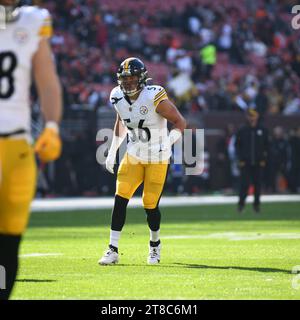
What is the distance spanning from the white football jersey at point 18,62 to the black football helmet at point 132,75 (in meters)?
4.22

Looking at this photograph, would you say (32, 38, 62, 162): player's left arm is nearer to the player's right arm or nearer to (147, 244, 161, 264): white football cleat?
(147, 244, 161, 264): white football cleat

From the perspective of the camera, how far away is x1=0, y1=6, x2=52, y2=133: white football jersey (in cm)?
570

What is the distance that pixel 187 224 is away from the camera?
15828 mm

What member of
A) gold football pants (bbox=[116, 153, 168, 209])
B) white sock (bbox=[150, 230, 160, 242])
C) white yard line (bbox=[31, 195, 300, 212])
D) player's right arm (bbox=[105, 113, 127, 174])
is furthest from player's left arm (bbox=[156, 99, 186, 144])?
white yard line (bbox=[31, 195, 300, 212])

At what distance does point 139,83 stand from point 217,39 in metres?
21.9

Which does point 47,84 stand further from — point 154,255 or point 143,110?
point 154,255

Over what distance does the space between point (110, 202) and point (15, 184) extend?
1641 cm

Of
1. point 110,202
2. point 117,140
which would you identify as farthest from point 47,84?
point 110,202

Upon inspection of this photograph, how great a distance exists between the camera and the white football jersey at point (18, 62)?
18.7 feet

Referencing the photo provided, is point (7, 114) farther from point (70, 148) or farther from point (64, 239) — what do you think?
point (70, 148)

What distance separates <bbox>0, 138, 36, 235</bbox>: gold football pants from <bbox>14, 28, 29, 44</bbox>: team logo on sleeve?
0.57 m

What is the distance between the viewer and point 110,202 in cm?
2208

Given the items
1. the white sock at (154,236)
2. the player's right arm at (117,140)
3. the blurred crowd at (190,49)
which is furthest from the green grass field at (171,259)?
the blurred crowd at (190,49)

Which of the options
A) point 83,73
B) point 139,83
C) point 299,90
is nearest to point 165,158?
point 139,83
